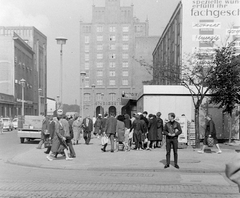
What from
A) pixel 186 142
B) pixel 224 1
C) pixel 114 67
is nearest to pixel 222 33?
pixel 224 1

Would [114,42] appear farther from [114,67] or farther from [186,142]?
[186,142]

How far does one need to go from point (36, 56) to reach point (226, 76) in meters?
94.7

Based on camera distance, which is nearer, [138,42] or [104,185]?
[104,185]

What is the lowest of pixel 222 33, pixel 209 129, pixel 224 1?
pixel 209 129

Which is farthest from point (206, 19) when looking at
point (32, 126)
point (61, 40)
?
point (61, 40)

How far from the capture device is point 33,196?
7.75 m

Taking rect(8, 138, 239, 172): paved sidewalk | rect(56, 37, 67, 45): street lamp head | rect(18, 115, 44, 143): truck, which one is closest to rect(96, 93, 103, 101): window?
rect(18, 115, 44, 143): truck

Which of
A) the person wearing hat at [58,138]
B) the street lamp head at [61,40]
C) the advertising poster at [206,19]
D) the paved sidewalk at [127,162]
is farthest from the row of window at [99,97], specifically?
the person wearing hat at [58,138]

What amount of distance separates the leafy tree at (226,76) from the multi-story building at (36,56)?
7169 cm

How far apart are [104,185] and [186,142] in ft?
35.4

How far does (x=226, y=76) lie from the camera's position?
18.8m

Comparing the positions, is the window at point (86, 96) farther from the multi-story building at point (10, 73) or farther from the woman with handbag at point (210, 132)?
the woman with handbag at point (210, 132)

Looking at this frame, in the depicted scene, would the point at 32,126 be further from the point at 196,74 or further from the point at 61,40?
the point at 196,74

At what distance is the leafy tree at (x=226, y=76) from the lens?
18750 millimetres
